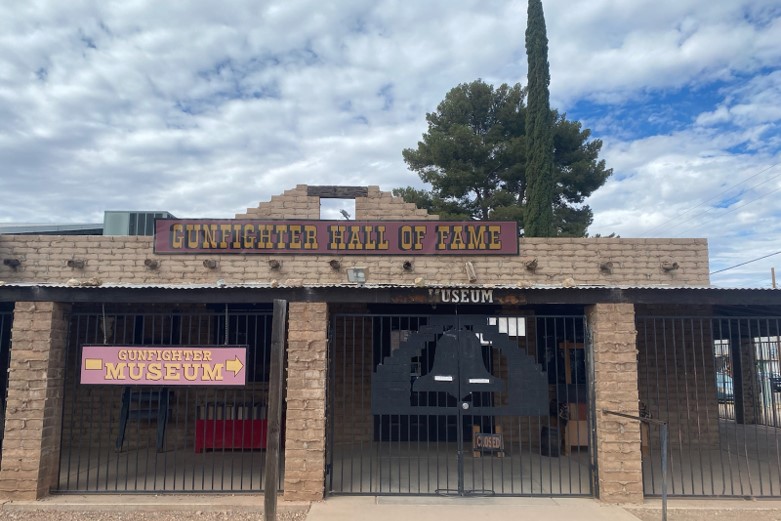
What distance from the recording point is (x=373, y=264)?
37.0 feet

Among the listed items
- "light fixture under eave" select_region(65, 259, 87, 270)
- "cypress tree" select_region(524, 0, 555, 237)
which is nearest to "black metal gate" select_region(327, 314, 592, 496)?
"light fixture under eave" select_region(65, 259, 87, 270)

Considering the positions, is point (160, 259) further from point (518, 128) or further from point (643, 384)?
point (518, 128)

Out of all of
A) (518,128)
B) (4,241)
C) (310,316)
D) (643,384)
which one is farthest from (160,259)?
(518,128)

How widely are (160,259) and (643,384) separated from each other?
10174mm

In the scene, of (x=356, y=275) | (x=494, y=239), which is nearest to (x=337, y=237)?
(x=356, y=275)

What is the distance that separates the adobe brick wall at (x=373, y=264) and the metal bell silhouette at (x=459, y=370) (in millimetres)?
3340

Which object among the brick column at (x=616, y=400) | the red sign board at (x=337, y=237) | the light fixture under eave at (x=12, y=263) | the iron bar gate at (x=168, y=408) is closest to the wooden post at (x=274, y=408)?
the brick column at (x=616, y=400)

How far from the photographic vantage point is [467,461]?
32.8ft

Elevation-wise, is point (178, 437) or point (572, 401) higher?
point (572, 401)

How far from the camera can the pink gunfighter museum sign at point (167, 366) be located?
25.3ft

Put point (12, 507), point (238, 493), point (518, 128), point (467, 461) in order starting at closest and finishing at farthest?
1. point (12, 507)
2. point (238, 493)
3. point (467, 461)
4. point (518, 128)

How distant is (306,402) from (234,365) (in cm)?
113

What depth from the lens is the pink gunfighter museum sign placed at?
7703 mm

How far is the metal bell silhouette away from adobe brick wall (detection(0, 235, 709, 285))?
131 inches
